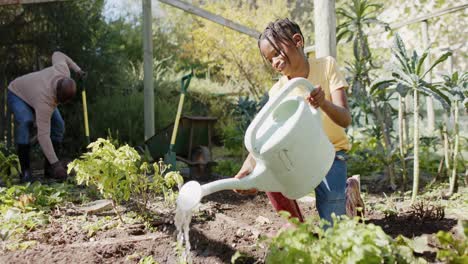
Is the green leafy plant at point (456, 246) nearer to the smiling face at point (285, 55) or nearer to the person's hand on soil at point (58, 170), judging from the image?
the smiling face at point (285, 55)

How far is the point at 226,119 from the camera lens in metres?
9.34

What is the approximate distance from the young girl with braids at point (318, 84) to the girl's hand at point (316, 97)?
0.17 metres

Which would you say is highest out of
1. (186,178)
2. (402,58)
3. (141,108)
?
(402,58)

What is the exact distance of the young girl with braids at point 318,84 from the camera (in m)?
1.95

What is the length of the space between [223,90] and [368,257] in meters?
9.36

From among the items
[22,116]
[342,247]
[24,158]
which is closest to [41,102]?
[22,116]

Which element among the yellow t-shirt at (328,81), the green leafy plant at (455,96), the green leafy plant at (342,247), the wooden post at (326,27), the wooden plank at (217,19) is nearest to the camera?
the green leafy plant at (342,247)

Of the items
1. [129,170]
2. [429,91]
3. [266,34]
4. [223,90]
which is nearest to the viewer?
[266,34]

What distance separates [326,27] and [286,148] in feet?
7.56

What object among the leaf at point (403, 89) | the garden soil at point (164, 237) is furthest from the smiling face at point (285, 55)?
the leaf at point (403, 89)

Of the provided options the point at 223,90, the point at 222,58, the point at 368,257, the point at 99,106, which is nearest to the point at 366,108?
the point at 368,257

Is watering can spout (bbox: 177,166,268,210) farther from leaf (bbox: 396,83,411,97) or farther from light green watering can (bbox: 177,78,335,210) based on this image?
leaf (bbox: 396,83,411,97)

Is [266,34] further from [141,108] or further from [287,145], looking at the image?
[141,108]

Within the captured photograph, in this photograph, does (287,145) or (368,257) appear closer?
(368,257)
